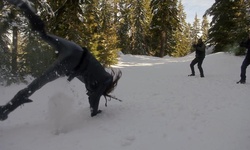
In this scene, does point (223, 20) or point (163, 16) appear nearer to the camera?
point (223, 20)

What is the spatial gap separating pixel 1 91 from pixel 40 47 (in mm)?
2706

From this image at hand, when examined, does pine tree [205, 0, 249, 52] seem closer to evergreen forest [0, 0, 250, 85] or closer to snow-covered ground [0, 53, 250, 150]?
evergreen forest [0, 0, 250, 85]

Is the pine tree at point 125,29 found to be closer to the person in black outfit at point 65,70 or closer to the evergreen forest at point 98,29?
the evergreen forest at point 98,29

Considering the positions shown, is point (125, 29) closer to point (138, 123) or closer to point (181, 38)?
point (181, 38)

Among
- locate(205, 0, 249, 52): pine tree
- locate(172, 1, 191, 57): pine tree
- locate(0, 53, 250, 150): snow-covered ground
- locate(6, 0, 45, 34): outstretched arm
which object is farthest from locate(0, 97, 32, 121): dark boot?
locate(172, 1, 191, 57): pine tree

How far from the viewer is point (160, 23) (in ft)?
120

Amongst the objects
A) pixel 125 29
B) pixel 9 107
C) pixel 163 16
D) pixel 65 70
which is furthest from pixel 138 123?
pixel 125 29

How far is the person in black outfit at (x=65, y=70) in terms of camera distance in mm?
5914

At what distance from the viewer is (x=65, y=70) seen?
20.1 feet

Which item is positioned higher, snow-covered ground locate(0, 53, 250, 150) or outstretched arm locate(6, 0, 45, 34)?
outstretched arm locate(6, 0, 45, 34)

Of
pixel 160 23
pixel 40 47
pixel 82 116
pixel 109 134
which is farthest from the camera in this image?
pixel 160 23

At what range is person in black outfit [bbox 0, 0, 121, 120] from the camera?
5914 mm

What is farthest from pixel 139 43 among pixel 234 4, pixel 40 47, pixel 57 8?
pixel 40 47

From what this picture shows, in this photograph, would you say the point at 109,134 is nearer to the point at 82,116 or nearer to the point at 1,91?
the point at 82,116
